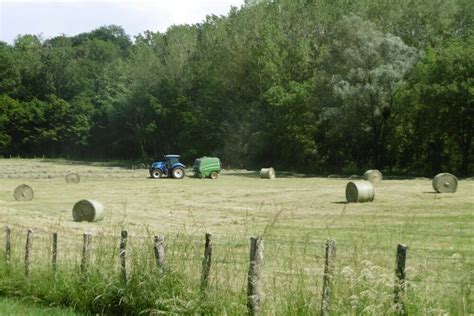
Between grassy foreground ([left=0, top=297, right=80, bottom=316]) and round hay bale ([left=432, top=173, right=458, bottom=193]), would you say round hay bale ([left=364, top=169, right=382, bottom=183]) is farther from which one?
grassy foreground ([left=0, top=297, right=80, bottom=316])

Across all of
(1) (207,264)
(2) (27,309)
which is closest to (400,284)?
(1) (207,264)

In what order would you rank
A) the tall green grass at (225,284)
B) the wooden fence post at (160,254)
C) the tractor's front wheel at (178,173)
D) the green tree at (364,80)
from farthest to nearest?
the green tree at (364,80), the tractor's front wheel at (178,173), the wooden fence post at (160,254), the tall green grass at (225,284)

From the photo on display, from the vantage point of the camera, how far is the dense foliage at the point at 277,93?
170 ft

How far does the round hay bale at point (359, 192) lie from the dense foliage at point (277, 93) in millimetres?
20565

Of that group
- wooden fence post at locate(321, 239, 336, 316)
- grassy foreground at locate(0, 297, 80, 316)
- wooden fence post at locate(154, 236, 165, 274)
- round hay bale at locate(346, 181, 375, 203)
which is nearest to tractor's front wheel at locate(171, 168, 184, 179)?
round hay bale at locate(346, 181, 375, 203)

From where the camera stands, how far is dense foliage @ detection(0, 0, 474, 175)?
51.8m

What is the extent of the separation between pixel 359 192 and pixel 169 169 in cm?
2323

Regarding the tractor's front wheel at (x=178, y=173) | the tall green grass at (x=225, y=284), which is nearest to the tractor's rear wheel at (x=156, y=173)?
the tractor's front wheel at (x=178, y=173)

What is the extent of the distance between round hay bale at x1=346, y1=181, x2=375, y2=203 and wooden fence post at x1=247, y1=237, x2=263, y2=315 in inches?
775

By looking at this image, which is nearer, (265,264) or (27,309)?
(265,264)

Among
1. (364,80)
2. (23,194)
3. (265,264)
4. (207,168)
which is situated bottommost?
(23,194)

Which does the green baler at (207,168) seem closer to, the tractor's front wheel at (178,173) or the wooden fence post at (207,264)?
the tractor's front wheel at (178,173)

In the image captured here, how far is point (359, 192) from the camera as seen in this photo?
27312mm

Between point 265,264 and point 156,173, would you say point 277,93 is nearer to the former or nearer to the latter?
point 156,173
